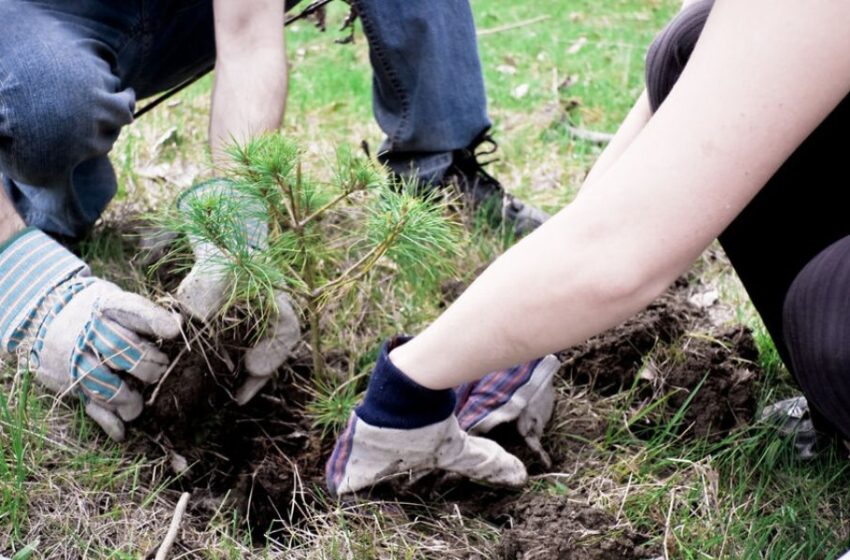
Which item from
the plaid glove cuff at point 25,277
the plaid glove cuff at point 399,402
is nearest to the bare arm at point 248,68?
the plaid glove cuff at point 25,277

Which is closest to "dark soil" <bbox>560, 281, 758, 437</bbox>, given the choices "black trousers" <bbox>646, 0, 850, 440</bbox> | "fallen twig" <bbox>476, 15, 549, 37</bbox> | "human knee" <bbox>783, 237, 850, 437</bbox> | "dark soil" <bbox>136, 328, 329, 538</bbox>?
"black trousers" <bbox>646, 0, 850, 440</bbox>

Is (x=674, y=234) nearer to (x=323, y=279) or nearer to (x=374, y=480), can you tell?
(x=374, y=480)

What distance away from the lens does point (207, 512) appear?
140 centimetres

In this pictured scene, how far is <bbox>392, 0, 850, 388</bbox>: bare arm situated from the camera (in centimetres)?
87

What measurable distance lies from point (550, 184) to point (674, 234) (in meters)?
1.48

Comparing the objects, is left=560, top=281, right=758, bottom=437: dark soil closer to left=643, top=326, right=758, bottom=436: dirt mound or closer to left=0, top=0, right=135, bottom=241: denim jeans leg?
left=643, top=326, right=758, bottom=436: dirt mound

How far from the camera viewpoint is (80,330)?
1379mm

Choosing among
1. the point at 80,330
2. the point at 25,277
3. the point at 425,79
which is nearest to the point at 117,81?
the point at 25,277

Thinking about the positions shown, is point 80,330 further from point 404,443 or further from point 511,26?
point 511,26

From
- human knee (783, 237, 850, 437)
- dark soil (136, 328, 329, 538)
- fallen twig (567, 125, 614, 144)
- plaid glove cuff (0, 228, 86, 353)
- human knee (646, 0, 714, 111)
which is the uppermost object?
human knee (646, 0, 714, 111)

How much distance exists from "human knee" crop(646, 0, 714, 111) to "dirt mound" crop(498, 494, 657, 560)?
2.02 ft

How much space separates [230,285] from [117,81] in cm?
59

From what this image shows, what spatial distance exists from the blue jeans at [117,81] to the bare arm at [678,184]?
949 mm


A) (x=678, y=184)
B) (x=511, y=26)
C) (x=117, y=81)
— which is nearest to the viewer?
(x=678, y=184)
